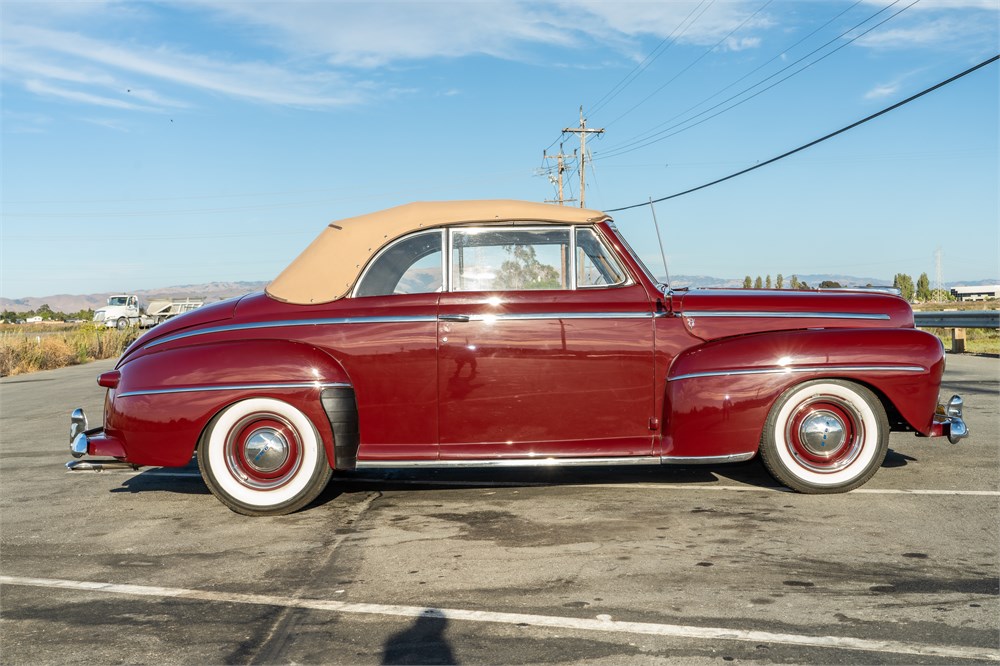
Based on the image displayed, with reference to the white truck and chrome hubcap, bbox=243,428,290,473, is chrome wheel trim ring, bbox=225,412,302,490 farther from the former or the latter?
the white truck

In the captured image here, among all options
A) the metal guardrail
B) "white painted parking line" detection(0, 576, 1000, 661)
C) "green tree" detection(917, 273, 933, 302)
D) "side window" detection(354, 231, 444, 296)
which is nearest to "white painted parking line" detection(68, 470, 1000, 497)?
"side window" detection(354, 231, 444, 296)

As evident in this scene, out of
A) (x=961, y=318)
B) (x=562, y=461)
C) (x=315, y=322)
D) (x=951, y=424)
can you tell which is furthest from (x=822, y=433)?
(x=961, y=318)

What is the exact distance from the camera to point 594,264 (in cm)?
550

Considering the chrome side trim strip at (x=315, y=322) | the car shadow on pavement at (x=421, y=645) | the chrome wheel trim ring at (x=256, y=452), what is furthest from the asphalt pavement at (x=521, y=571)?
the chrome side trim strip at (x=315, y=322)

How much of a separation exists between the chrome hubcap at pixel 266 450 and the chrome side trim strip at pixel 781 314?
8.74 feet

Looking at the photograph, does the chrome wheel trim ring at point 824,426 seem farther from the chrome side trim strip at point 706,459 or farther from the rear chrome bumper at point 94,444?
the rear chrome bumper at point 94,444

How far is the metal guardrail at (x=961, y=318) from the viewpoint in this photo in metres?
14.2

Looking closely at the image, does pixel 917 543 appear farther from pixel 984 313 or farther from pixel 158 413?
pixel 984 313

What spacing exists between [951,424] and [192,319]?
4.98m

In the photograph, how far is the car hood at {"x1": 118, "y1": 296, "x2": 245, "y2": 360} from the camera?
18.0 ft

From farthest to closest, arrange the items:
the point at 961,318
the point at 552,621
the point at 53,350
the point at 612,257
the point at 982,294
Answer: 1. the point at 982,294
2. the point at 53,350
3. the point at 961,318
4. the point at 612,257
5. the point at 552,621

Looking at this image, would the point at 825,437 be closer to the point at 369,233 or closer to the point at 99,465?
the point at 369,233

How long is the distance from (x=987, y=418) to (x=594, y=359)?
4961mm

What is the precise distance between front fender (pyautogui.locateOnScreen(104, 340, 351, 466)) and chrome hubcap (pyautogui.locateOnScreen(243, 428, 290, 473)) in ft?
0.79
